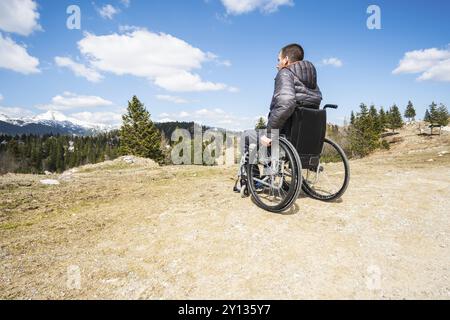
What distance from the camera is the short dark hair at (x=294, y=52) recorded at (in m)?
5.47

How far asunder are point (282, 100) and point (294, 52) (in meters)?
1.23

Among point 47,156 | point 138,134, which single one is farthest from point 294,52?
point 47,156

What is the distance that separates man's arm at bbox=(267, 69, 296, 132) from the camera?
493 centimetres

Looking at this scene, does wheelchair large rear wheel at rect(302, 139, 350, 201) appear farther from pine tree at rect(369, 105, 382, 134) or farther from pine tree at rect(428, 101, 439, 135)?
pine tree at rect(428, 101, 439, 135)

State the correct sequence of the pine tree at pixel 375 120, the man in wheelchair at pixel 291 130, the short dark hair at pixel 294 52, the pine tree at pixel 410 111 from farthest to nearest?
the pine tree at pixel 410 111 → the pine tree at pixel 375 120 → the short dark hair at pixel 294 52 → the man in wheelchair at pixel 291 130

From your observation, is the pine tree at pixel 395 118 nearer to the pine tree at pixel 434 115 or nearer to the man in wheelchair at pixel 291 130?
the pine tree at pixel 434 115

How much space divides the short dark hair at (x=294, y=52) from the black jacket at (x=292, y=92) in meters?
0.24

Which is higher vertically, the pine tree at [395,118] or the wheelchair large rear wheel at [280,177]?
the pine tree at [395,118]

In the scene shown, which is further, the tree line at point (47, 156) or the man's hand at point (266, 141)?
the tree line at point (47, 156)

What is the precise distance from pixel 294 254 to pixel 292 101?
2628 millimetres

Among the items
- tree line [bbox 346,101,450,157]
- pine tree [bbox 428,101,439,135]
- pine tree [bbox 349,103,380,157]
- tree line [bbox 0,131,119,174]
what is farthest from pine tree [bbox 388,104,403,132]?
tree line [bbox 0,131,119,174]

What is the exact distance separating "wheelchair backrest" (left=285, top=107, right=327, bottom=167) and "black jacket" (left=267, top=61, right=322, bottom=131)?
17 cm

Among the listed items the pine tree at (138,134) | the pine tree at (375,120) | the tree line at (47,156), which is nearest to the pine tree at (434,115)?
the pine tree at (375,120)

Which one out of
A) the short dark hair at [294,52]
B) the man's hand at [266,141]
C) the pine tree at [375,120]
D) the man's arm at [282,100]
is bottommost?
the man's hand at [266,141]
